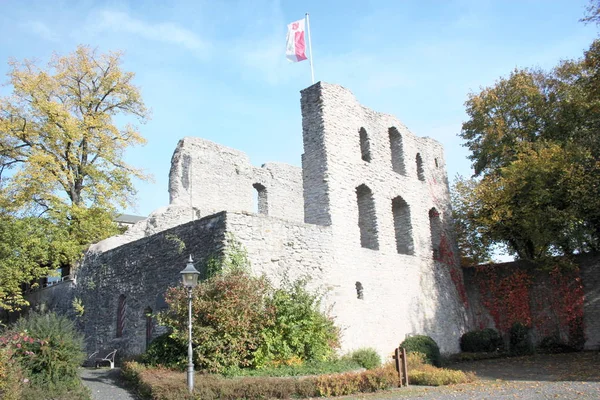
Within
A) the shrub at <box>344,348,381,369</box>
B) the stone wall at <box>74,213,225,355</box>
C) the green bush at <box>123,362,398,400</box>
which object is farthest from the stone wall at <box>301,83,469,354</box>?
the green bush at <box>123,362,398,400</box>

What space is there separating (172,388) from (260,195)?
Result: 47.7ft

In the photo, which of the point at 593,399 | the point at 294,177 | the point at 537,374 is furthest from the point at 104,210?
the point at 593,399

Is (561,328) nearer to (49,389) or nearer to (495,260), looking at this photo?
(495,260)

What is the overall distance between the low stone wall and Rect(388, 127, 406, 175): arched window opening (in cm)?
558

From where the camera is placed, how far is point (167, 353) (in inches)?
507

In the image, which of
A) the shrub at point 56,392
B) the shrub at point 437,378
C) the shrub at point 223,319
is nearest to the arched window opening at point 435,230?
the shrub at point 437,378

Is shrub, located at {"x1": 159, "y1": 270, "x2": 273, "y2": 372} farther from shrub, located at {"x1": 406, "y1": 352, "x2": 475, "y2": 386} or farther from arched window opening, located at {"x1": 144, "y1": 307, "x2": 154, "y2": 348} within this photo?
shrub, located at {"x1": 406, "y1": 352, "x2": 475, "y2": 386}

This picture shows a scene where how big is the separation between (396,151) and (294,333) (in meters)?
11.0

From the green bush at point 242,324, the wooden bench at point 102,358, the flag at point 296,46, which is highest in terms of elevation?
the flag at point 296,46

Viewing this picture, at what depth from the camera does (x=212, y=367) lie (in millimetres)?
11688

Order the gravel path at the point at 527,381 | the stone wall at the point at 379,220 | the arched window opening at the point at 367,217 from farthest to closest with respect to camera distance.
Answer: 1. the arched window opening at the point at 367,217
2. the stone wall at the point at 379,220
3. the gravel path at the point at 527,381

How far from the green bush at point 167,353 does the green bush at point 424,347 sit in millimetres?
7289

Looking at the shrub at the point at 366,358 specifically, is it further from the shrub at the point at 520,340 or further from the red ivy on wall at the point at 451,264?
the red ivy on wall at the point at 451,264

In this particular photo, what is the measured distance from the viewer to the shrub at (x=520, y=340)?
19797mm
